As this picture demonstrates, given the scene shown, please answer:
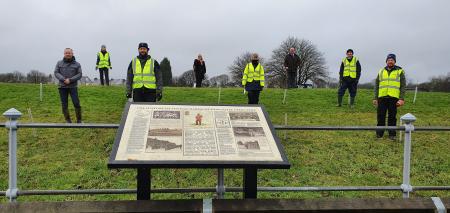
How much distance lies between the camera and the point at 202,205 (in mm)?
4324

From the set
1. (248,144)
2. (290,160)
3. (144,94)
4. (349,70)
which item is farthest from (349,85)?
(248,144)

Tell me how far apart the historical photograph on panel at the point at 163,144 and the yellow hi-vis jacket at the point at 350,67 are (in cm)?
1379

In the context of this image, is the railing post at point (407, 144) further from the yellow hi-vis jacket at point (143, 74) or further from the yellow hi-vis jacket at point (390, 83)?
the yellow hi-vis jacket at point (143, 74)

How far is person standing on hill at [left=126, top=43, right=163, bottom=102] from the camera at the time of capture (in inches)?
423

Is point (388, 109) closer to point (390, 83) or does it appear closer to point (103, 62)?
point (390, 83)

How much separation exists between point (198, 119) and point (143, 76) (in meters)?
6.14

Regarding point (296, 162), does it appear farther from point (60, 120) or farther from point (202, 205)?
point (60, 120)

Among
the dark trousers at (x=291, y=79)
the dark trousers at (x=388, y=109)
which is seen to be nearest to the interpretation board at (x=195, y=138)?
the dark trousers at (x=388, y=109)

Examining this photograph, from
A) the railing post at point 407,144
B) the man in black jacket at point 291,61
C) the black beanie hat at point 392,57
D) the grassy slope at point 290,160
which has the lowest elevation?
the grassy slope at point 290,160

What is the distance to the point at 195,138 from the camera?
464 cm

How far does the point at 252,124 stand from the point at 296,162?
4803 mm

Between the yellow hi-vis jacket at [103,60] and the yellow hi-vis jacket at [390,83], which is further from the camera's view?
the yellow hi-vis jacket at [103,60]

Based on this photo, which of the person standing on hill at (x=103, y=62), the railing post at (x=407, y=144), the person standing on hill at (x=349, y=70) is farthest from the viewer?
the person standing on hill at (x=103, y=62)

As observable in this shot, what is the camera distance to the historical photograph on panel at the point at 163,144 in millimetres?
4406
